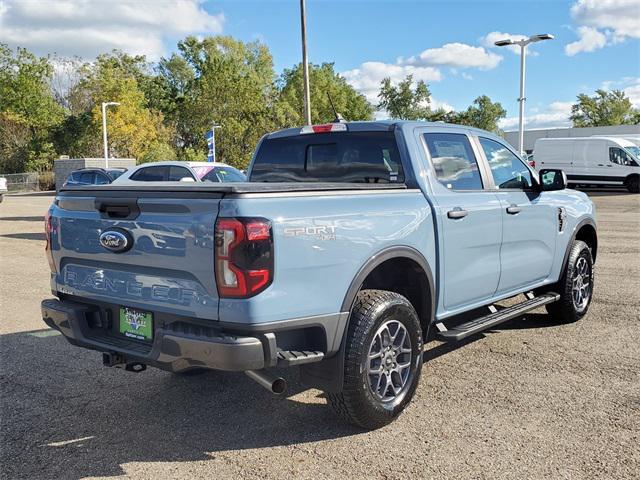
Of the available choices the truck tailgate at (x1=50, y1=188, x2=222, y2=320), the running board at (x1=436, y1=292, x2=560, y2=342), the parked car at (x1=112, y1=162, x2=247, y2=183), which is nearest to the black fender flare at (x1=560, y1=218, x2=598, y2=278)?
the running board at (x1=436, y1=292, x2=560, y2=342)

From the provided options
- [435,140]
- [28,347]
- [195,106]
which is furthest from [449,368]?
[195,106]

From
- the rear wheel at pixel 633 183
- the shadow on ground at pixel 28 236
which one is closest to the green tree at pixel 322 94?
the rear wheel at pixel 633 183

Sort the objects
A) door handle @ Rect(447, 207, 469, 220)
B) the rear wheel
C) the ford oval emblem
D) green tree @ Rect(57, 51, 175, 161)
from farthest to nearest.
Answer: green tree @ Rect(57, 51, 175, 161) < the rear wheel < door handle @ Rect(447, 207, 469, 220) < the ford oval emblem

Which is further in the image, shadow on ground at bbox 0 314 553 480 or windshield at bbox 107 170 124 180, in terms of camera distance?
windshield at bbox 107 170 124 180

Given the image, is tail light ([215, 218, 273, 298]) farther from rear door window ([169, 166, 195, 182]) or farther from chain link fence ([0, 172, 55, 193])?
chain link fence ([0, 172, 55, 193])

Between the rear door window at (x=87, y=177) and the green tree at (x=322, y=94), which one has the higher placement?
the green tree at (x=322, y=94)

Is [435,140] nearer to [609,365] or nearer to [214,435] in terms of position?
[609,365]

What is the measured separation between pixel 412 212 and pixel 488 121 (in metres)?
87.2

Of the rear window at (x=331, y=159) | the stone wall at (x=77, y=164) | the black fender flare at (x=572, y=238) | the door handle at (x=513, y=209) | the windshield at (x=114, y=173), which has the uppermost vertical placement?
the stone wall at (x=77, y=164)

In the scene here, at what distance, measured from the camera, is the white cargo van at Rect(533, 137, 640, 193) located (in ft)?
82.2

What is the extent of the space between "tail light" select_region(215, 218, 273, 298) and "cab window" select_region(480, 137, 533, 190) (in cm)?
→ 265

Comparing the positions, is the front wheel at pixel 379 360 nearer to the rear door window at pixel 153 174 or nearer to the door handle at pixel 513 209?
the door handle at pixel 513 209

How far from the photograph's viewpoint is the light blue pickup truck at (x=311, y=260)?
305 centimetres

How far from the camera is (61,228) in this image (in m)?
3.84
